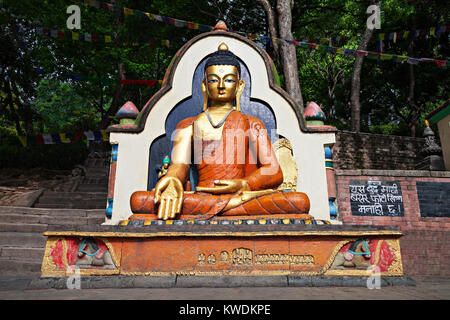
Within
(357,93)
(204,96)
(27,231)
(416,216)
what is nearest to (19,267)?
(27,231)

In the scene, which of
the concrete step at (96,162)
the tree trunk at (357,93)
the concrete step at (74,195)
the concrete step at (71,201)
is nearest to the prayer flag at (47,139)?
the concrete step at (74,195)

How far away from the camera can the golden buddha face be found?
5051mm

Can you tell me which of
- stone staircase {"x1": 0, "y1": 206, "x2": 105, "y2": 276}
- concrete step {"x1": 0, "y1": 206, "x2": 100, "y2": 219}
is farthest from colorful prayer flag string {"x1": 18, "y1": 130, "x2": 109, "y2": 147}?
stone staircase {"x1": 0, "y1": 206, "x2": 105, "y2": 276}

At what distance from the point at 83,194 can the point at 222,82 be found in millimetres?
6202

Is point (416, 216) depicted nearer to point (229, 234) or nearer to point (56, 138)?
point (229, 234)

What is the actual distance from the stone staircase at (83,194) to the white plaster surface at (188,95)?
414cm

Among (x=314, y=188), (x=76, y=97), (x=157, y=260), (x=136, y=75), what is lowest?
(x=157, y=260)

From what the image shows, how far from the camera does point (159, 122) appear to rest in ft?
17.4

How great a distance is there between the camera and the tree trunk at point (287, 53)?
9.77 metres

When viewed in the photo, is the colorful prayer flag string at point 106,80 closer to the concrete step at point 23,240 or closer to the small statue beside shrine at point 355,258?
the concrete step at point 23,240

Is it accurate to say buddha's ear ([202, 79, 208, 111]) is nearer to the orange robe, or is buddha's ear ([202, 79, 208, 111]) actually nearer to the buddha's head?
the buddha's head

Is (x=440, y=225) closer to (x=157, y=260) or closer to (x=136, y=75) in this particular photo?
(x=157, y=260)
